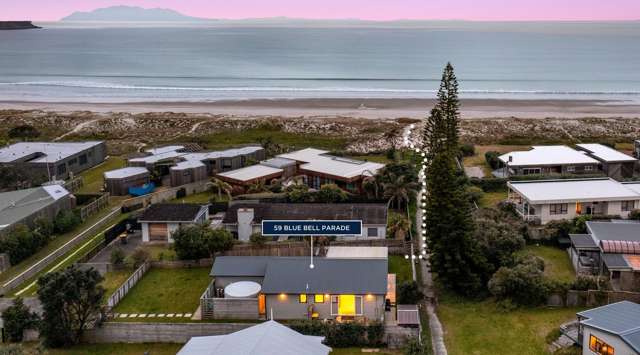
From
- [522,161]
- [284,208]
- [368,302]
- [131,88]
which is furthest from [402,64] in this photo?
[368,302]

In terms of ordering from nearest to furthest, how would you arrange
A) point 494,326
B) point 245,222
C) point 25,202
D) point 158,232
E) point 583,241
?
point 494,326 < point 583,241 < point 245,222 < point 158,232 < point 25,202

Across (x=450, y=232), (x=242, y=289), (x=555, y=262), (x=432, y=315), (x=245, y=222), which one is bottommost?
(x=432, y=315)

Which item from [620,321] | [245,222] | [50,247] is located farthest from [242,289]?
[50,247]

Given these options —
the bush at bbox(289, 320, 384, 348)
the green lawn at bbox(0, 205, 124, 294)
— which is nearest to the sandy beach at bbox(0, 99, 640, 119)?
the green lawn at bbox(0, 205, 124, 294)

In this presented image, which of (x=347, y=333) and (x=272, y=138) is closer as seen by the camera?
(x=347, y=333)

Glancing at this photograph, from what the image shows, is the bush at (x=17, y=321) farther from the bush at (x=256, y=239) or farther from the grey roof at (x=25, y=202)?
the bush at (x=256, y=239)

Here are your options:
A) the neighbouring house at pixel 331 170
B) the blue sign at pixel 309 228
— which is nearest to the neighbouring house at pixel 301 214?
the neighbouring house at pixel 331 170

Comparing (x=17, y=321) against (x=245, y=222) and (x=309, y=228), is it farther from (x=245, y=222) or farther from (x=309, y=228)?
(x=245, y=222)
